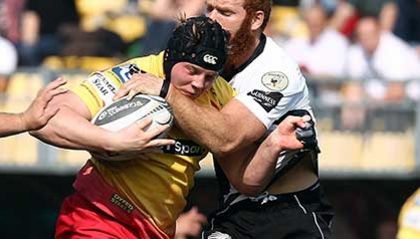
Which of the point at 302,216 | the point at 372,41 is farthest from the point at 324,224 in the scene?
the point at 372,41

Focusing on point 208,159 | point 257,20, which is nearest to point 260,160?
point 257,20

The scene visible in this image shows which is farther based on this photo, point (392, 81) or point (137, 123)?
point (392, 81)

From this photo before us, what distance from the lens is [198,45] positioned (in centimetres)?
661

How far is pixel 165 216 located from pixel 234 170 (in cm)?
43

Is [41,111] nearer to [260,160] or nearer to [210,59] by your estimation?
[210,59]

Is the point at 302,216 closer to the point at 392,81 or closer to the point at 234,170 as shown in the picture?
the point at 234,170

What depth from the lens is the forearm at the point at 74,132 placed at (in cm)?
641

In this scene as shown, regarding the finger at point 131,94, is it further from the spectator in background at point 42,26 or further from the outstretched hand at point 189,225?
the spectator in background at point 42,26

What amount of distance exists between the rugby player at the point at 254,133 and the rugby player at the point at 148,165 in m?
0.10

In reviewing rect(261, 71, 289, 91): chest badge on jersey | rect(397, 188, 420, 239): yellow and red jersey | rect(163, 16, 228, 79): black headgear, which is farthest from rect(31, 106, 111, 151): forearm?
rect(397, 188, 420, 239): yellow and red jersey

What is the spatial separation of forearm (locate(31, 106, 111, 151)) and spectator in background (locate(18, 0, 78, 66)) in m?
7.46

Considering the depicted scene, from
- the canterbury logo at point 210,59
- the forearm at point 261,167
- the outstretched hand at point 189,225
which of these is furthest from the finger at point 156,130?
the outstretched hand at point 189,225

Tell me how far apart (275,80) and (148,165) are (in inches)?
31.2

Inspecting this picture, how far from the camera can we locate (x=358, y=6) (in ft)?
48.3
